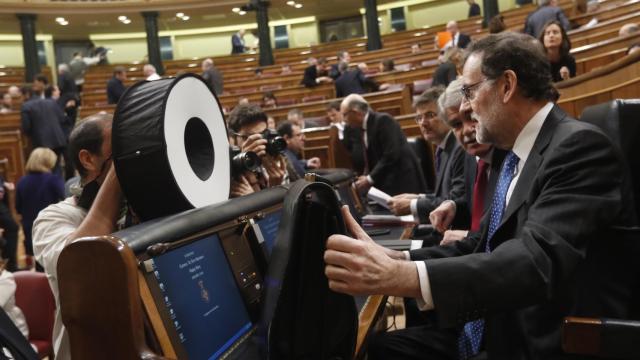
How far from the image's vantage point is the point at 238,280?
1.46 metres

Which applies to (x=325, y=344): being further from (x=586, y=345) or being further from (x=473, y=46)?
(x=473, y=46)

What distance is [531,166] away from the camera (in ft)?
4.62

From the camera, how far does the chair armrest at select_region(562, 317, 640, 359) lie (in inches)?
47.4

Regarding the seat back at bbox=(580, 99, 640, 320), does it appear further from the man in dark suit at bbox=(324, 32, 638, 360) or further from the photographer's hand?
the photographer's hand

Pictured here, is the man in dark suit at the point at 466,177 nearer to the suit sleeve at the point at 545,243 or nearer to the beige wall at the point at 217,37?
the suit sleeve at the point at 545,243

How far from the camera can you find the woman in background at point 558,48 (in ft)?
14.8

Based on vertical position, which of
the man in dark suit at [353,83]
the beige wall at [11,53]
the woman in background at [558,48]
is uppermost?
the beige wall at [11,53]

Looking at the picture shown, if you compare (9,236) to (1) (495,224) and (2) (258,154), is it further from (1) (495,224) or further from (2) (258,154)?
(1) (495,224)

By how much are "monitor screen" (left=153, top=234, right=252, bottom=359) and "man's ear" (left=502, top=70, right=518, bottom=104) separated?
0.84 metres

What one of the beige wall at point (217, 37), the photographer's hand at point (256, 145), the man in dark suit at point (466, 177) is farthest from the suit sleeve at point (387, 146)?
the beige wall at point (217, 37)

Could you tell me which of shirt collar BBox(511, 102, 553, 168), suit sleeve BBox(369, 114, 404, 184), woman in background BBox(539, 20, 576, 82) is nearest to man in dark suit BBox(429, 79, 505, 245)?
shirt collar BBox(511, 102, 553, 168)

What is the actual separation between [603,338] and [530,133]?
547mm

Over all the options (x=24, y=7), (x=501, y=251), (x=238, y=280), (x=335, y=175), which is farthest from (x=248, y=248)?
(x=24, y=7)

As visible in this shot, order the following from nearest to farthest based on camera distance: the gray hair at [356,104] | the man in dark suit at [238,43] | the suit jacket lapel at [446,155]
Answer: the suit jacket lapel at [446,155] → the gray hair at [356,104] → the man in dark suit at [238,43]
